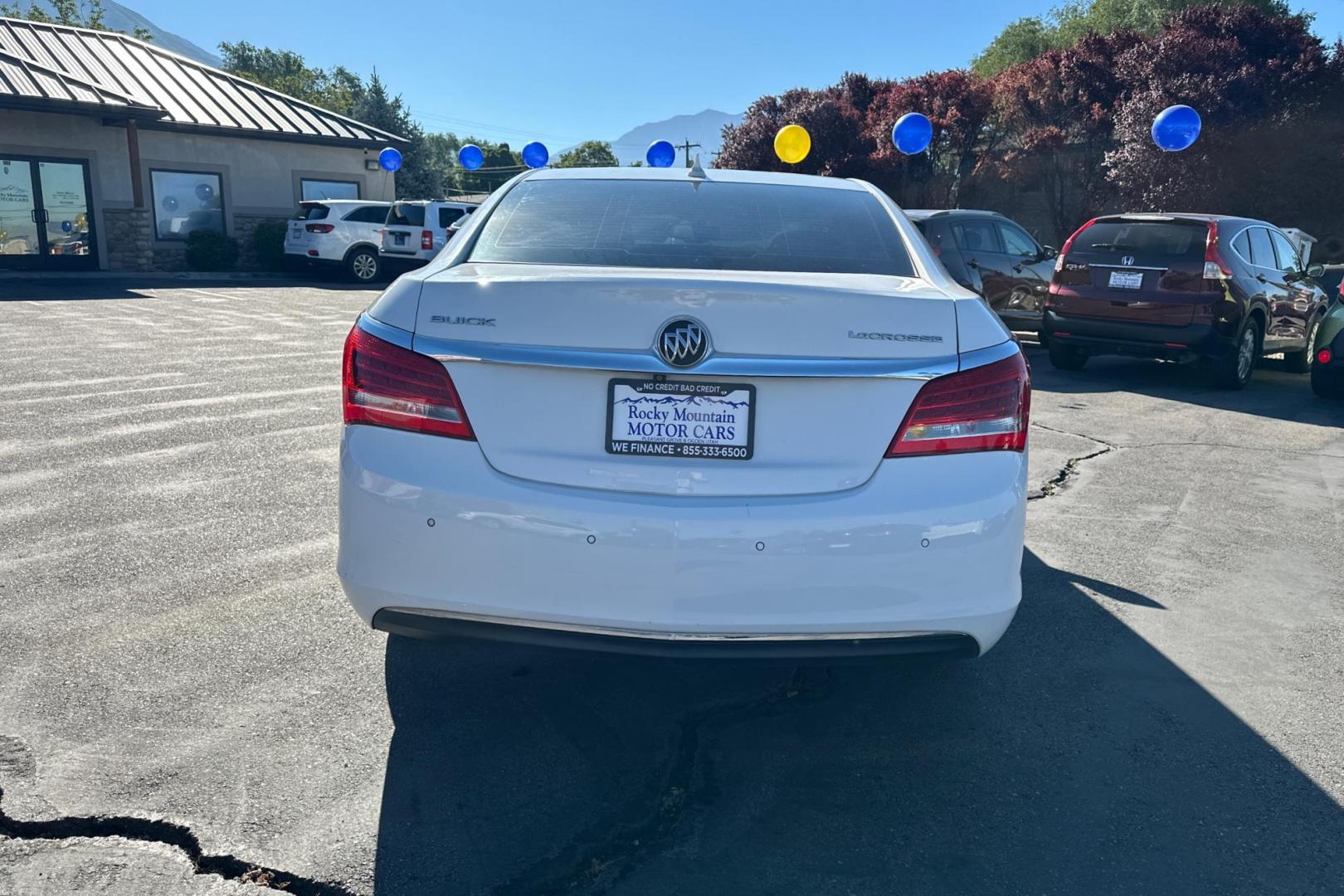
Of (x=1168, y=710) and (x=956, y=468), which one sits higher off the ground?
(x=956, y=468)

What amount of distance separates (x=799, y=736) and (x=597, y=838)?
792 millimetres

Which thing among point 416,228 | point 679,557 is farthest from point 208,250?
point 679,557

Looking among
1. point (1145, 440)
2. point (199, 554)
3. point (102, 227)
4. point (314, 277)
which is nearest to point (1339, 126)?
point (1145, 440)

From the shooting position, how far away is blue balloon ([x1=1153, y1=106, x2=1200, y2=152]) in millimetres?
16016

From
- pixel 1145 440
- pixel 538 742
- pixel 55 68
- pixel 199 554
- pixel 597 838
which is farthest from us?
pixel 55 68

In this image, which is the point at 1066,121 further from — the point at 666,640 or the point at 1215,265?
the point at 666,640

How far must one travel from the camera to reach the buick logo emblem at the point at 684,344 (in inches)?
102

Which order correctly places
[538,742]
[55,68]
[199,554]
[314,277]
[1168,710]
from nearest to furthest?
1. [538,742]
2. [1168,710]
3. [199,554]
4. [55,68]
5. [314,277]

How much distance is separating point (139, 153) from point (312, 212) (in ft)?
12.9

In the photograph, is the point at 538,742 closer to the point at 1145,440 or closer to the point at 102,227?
the point at 1145,440

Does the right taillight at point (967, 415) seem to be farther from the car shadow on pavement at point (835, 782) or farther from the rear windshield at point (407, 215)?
the rear windshield at point (407, 215)

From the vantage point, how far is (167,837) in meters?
2.51

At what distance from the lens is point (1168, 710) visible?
11.0 ft

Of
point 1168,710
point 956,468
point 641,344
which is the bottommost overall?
point 1168,710
